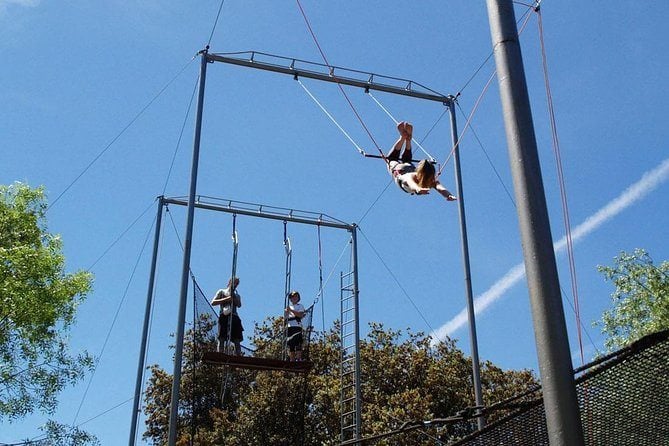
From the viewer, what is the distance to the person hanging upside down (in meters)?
5.76

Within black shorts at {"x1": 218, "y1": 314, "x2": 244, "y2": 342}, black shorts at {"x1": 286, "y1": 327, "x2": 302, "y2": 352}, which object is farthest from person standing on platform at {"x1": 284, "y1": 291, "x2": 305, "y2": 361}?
black shorts at {"x1": 218, "y1": 314, "x2": 244, "y2": 342}

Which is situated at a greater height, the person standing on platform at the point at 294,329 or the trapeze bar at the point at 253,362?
the person standing on platform at the point at 294,329

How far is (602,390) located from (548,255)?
1382 mm

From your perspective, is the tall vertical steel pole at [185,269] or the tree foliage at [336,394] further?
the tree foliage at [336,394]

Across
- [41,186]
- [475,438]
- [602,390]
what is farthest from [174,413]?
[41,186]

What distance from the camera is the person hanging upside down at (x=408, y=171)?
576 centimetres

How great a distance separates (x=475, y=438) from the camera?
Result: 360 cm

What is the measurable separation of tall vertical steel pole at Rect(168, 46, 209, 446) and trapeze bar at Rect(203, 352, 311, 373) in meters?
0.97

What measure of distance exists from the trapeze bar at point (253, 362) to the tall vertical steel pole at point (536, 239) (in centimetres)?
620

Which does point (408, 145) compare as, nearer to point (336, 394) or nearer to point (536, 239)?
point (536, 239)

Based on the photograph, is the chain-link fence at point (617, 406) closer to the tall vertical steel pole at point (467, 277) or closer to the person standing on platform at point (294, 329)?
the tall vertical steel pole at point (467, 277)

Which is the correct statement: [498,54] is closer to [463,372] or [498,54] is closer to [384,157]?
[384,157]

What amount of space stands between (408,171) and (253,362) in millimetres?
2925

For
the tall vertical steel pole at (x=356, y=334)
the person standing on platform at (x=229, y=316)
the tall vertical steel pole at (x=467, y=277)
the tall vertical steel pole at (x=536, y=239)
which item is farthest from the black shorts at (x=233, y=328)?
the tall vertical steel pole at (x=536, y=239)
